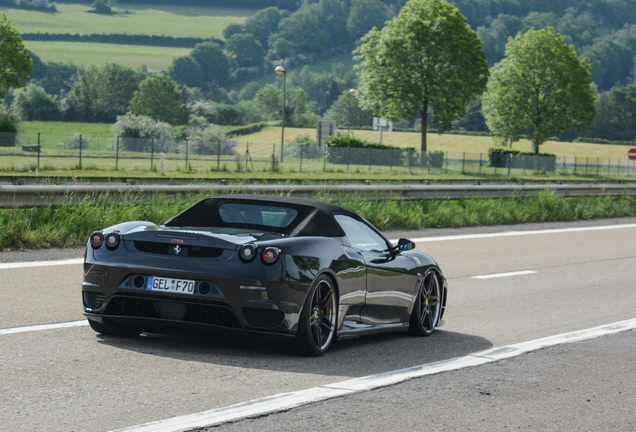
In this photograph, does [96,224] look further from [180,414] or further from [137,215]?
[180,414]

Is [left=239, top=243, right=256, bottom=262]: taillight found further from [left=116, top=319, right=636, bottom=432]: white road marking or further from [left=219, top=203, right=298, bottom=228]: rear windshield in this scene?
[left=116, top=319, right=636, bottom=432]: white road marking

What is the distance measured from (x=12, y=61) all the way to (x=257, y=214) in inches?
2681

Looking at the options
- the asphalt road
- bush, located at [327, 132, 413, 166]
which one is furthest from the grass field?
the asphalt road

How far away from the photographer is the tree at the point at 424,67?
6562cm

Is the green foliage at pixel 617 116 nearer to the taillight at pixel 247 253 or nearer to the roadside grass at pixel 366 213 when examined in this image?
the roadside grass at pixel 366 213

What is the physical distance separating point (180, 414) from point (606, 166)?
81.5 meters

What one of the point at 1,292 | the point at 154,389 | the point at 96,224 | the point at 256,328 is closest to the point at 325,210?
the point at 256,328

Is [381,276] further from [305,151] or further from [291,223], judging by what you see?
[305,151]

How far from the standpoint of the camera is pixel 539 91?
7775 centimetres

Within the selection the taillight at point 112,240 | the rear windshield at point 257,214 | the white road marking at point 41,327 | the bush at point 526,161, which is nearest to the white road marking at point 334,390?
the rear windshield at point 257,214

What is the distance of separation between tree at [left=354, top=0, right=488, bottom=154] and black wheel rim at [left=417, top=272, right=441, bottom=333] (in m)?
56.9

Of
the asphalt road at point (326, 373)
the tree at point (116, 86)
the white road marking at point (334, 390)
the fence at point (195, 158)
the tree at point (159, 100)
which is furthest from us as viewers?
the tree at point (116, 86)

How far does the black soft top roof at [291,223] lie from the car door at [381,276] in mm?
218

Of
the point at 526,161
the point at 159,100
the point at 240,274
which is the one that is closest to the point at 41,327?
the point at 240,274
